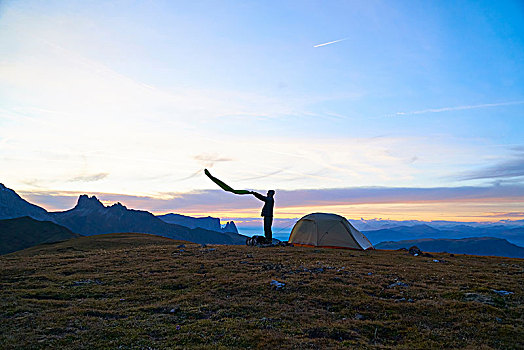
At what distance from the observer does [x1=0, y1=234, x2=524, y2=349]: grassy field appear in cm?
974

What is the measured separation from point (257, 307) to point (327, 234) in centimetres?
2095

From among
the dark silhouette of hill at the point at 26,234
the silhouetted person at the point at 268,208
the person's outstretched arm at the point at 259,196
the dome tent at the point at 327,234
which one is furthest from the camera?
the dark silhouette of hill at the point at 26,234

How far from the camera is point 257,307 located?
1258 cm

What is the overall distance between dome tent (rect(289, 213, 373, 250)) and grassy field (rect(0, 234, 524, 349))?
34.8 ft

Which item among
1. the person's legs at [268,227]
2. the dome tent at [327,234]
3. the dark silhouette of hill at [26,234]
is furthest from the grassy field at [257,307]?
the dark silhouette of hill at [26,234]

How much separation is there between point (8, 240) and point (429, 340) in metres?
211

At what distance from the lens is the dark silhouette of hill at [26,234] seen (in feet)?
528

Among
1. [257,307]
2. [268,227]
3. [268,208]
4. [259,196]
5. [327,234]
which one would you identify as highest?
[259,196]

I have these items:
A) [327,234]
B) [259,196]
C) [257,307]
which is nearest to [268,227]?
[259,196]

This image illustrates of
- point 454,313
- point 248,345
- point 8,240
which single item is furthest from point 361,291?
point 8,240

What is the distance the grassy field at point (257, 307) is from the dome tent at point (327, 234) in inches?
417

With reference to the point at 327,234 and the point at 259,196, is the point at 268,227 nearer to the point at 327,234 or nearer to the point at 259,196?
the point at 259,196

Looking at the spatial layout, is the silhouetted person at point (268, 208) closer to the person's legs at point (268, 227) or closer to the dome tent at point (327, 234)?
the person's legs at point (268, 227)

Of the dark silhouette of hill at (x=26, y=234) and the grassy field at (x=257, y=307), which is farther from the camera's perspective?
the dark silhouette of hill at (x=26, y=234)
